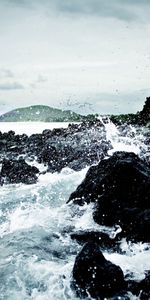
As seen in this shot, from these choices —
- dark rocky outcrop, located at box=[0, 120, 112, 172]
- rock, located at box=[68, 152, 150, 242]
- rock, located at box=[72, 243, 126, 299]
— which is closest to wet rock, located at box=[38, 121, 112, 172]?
dark rocky outcrop, located at box=[0, 120, 112, 172]

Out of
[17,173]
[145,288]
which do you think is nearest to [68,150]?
[17,173]

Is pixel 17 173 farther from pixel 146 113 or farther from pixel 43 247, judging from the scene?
pixel 146 113

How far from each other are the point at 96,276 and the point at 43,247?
10.7ft

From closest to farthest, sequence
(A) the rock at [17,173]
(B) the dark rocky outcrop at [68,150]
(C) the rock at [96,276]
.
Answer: (C) the rock at [96,276] → (A) the rock at [17,173] → (B) the dark rocky outcrop at [68,150]

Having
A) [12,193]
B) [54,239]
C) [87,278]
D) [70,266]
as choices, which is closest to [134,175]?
[54,239]

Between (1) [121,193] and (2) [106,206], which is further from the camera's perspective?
(1) [121,193]

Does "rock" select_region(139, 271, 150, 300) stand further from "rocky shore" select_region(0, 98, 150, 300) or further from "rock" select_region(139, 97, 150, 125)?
"rock" select_region(139, 97, 150, 125)

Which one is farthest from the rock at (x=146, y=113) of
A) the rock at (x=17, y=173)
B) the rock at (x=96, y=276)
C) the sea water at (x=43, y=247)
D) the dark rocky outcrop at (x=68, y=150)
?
the rock at (x=96, y=276)

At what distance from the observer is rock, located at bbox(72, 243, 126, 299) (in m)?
7.29

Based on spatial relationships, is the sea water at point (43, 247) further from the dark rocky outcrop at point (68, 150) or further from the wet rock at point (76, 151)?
the dark rocky outcrop at point (68, 150)

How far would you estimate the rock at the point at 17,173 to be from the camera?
67.0 feet

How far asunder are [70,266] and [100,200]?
128 inches

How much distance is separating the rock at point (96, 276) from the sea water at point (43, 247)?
0.29 meters

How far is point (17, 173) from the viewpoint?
2086 cm
